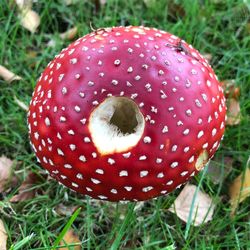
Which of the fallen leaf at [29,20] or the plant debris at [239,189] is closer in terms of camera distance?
the plant debris at [239,189]

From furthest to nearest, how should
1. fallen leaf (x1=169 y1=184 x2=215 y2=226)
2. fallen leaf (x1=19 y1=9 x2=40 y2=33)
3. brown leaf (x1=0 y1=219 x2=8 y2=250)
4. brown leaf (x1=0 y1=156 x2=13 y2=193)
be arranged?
1. fallen leaf (x1=19 y1=9 x2=40 y2=33)
2. brown leaf (x1=0 y1=156 x2=13 y2=193)
3. fallen leaf (x1=169 y1=184 x2=215 y2=226)
4. brown leaf (x1=0 y1=219 x2=8 y2=250)

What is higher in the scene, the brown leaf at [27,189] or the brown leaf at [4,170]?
the brown leaf at [4,170]

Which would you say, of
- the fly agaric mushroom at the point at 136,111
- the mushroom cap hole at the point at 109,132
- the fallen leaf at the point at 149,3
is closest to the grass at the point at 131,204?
the fallen leaf at the point at 149,3

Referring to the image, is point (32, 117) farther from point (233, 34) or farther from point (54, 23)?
point (233, 34)

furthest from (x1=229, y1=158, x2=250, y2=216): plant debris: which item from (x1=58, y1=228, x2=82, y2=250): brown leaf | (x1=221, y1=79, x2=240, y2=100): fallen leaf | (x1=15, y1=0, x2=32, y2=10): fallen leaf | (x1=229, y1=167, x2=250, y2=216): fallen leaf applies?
(x1=15, y1=0, x2=32, y2=10): fallen leaf

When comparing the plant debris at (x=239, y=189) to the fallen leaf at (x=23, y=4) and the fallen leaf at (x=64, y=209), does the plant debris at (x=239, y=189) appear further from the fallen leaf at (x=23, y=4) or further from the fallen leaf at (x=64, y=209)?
the fallen leaf at (x=23, y=4)

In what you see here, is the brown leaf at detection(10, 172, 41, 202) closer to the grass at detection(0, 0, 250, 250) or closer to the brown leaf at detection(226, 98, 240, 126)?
the grass at detection(0, 0, 250, 250)
